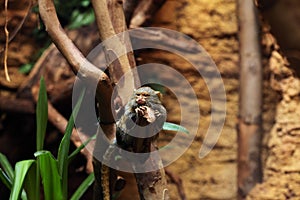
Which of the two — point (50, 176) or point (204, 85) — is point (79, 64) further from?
point (204, 85)

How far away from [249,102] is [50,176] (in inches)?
38.0

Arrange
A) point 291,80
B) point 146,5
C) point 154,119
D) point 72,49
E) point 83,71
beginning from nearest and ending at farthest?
point 154,119 → point 83,71 → point 72,49 → point 291,80 → point 146,5

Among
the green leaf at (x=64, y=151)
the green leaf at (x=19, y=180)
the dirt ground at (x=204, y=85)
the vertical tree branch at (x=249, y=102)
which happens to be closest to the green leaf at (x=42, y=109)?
the green leaf at (x=64, y=151)

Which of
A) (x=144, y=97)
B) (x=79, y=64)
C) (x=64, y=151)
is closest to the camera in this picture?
(x=144, y=97)

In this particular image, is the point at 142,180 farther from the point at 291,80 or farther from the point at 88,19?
the point at 88,19

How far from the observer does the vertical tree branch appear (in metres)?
2.20

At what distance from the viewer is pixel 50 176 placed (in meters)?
1.71

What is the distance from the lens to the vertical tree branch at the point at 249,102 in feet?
7.22

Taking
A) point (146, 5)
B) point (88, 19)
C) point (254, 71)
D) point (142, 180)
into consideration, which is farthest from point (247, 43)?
point (142, 180)

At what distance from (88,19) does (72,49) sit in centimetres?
110

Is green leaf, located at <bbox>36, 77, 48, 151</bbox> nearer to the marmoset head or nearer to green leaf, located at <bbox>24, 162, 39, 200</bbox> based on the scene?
green leaf, located at <bbox>24, 162, 39, 200</bbox>

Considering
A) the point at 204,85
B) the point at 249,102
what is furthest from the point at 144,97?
the point at 204,85

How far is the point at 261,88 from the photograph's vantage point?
87.7 inches

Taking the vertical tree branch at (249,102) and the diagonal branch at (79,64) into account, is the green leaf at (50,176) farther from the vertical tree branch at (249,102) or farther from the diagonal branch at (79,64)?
the vertical tree branch at (249,102)
